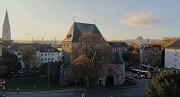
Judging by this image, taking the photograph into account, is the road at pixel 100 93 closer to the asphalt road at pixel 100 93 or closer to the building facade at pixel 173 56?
the asphalt road at pixel 100 93

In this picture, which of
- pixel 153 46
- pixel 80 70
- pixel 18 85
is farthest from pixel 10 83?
pixel 153 46

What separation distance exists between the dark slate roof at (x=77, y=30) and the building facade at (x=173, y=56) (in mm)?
26450

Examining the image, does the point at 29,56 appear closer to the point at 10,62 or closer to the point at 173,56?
the point at 10,62

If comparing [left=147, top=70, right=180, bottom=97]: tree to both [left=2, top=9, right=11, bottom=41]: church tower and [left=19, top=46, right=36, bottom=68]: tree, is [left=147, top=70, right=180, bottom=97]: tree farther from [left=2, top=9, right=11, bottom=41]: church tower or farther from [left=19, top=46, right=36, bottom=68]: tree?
[left=2, top=9, right=11, bottom=41]: church tower

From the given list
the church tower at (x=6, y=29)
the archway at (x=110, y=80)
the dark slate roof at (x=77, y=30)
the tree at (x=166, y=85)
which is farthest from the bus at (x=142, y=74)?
the church tower at (x=6, y=29)

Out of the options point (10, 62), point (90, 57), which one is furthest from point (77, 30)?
point (10, 62)

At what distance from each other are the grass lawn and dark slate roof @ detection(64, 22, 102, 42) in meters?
13.8

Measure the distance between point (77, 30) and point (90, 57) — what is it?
669 inches

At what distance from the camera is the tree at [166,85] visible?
3803 cm

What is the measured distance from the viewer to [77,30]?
8231cm

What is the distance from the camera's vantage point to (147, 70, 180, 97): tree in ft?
125

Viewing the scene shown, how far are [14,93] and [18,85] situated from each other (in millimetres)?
10515

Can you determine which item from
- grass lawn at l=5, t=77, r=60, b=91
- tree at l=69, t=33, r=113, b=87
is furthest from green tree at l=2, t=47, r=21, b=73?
tree at l=69, t=33, r=113, b=87

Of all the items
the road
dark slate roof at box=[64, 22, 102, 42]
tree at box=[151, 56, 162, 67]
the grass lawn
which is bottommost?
the road
